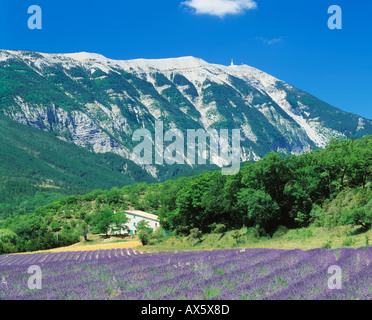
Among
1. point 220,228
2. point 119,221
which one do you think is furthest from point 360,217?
point 119,221

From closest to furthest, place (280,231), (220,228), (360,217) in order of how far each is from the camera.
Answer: (360,217)
(280,231)
(220,228)

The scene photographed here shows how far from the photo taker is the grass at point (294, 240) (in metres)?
27.2

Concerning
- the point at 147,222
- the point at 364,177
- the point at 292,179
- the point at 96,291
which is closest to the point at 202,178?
the point at 292,179

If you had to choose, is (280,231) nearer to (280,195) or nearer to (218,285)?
(280,195)

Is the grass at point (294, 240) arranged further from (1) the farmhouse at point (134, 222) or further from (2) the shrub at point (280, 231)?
(1) the farmhouse at point (134, 222)

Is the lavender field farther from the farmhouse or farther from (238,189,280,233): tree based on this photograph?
the farmhouse

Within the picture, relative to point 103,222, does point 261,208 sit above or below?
above

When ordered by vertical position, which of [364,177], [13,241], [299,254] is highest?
[364,177]

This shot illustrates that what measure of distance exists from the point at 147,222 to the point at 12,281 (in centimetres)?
7590

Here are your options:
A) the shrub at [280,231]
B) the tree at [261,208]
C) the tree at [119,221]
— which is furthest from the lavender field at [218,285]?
the tree at [119,221]

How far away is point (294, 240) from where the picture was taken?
3472 cm

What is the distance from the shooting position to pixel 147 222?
295 feet

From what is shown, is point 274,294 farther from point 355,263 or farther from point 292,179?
point 292,179

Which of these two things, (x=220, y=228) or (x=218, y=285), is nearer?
(x=218, y=285)
